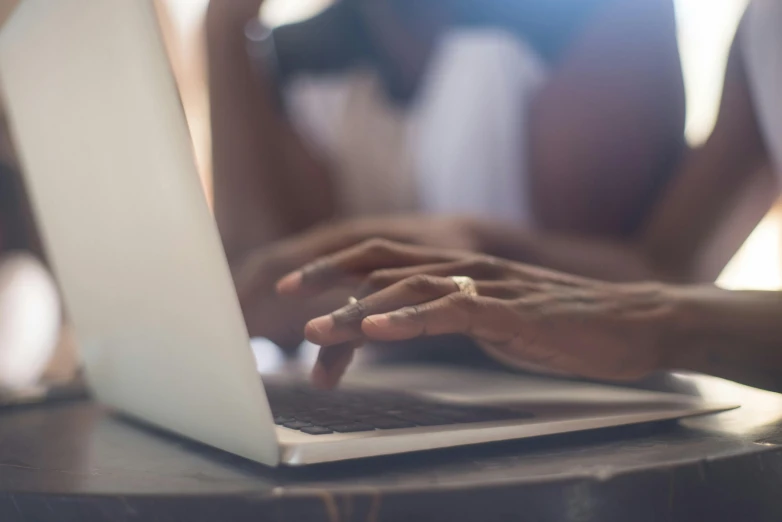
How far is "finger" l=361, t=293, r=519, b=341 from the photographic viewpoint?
1.17ft

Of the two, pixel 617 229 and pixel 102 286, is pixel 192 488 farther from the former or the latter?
pixel 617 229

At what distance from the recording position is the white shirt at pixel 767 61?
2.37 feet

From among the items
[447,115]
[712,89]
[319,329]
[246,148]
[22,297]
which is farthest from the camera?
[447,115]

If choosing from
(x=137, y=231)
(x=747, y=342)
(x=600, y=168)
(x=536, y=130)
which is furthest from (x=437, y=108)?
(x=137, y=231)

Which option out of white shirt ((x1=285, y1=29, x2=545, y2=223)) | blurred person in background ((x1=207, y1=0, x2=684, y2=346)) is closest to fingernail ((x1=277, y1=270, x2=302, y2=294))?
blurred person in background ((x1=207, y1=0, x2=684, y2=346))

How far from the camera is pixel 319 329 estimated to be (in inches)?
14.4

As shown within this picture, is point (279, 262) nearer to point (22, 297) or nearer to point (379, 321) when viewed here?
point (379, 321)

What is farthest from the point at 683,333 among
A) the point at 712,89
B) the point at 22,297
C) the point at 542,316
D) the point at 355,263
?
the point at 22,297

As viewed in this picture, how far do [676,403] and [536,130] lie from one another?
1054mm

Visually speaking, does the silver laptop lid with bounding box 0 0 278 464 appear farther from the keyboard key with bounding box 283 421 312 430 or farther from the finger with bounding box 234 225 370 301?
the finger with bounding box 234 225 370 301

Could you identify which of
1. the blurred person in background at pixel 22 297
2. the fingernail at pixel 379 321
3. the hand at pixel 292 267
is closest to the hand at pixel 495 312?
the fingernail at pixel 379 321

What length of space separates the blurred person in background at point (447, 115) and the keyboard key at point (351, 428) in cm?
60

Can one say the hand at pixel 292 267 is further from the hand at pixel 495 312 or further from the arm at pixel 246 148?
the arm at pixel 246 148

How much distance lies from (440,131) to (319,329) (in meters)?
1.20
